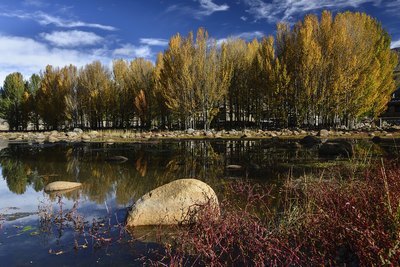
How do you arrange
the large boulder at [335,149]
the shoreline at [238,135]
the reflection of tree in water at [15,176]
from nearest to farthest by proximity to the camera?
the reflection of tree in water at [15,176]
the large boulder at [335,149]
the shoreline at [238,135]

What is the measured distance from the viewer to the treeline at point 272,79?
3272 cm

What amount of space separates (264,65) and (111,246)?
33590 mm

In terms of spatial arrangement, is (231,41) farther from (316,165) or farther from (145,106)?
(316,165)

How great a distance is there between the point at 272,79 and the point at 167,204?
2972 centimetres

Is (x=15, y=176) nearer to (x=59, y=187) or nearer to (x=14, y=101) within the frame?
(x=59, y=187)

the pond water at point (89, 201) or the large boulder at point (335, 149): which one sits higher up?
the large boulder at point (335, 149)

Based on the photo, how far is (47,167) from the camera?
1570cm

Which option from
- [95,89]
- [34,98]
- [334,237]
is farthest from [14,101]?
[334,237]

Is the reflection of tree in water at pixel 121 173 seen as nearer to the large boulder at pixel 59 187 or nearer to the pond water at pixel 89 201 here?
the pond water at pixel 89 201

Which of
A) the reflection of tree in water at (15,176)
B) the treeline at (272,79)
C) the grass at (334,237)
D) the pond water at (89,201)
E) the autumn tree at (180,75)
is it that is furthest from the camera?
the autumn tree at (180,75)

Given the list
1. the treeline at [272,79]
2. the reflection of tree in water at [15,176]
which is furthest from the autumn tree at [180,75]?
the reflection of tree in water at [15,176]

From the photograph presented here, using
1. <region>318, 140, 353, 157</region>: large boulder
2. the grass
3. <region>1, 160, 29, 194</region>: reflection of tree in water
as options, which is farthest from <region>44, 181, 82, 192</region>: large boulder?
<region>318, 140, 353, 157</region>: large boulder

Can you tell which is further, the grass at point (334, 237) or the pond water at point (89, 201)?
the pond water at point (89, 201)

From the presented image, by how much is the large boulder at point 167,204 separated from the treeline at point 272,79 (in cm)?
2858
